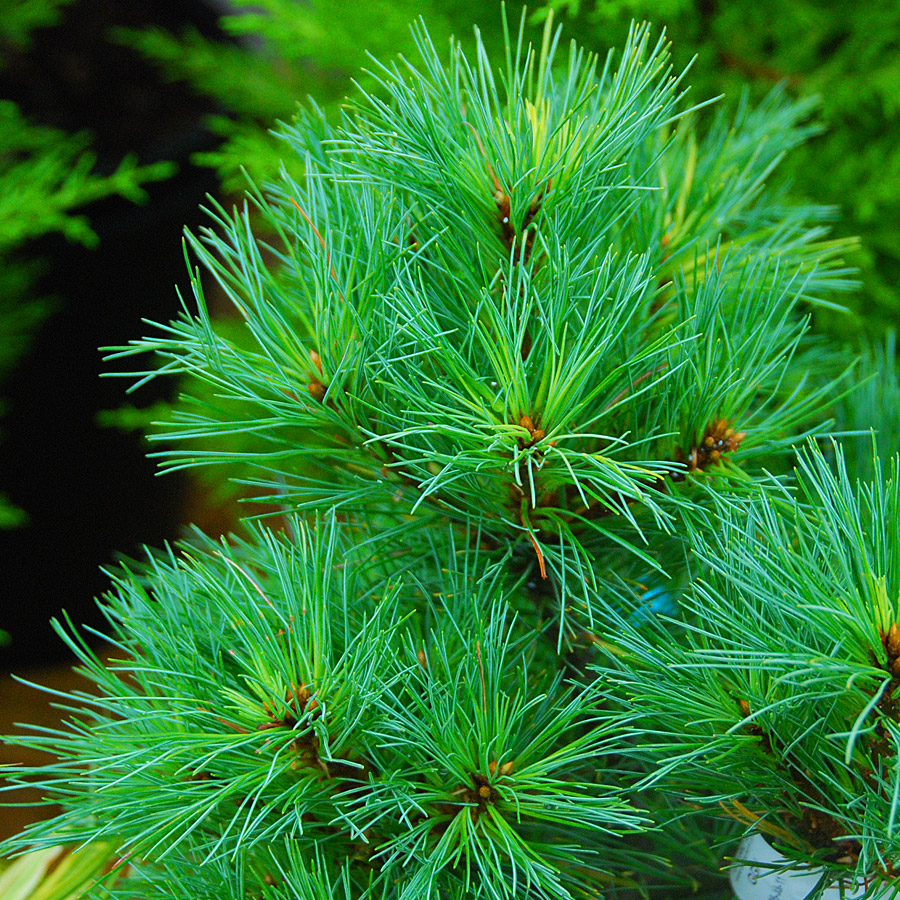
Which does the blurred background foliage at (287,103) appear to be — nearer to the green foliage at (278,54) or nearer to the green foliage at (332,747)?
the green foliage at (278,54)

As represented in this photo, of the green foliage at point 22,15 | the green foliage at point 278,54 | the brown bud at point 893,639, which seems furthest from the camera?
the green foliage at point 22,15

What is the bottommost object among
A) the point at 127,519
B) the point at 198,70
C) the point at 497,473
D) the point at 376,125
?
the point at 127,519

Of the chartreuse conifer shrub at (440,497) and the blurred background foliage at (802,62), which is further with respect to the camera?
the blurred background foliage at (802,62)

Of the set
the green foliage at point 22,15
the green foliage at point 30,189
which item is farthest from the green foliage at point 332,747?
the green foliage at point 22,15

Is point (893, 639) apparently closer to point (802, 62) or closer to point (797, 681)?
point (797, 681)

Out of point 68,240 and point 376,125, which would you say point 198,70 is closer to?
point 68,240

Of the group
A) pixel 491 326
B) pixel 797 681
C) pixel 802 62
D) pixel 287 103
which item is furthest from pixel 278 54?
pixel 797 681

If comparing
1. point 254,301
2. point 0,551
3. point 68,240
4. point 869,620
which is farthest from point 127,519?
point 869,620
